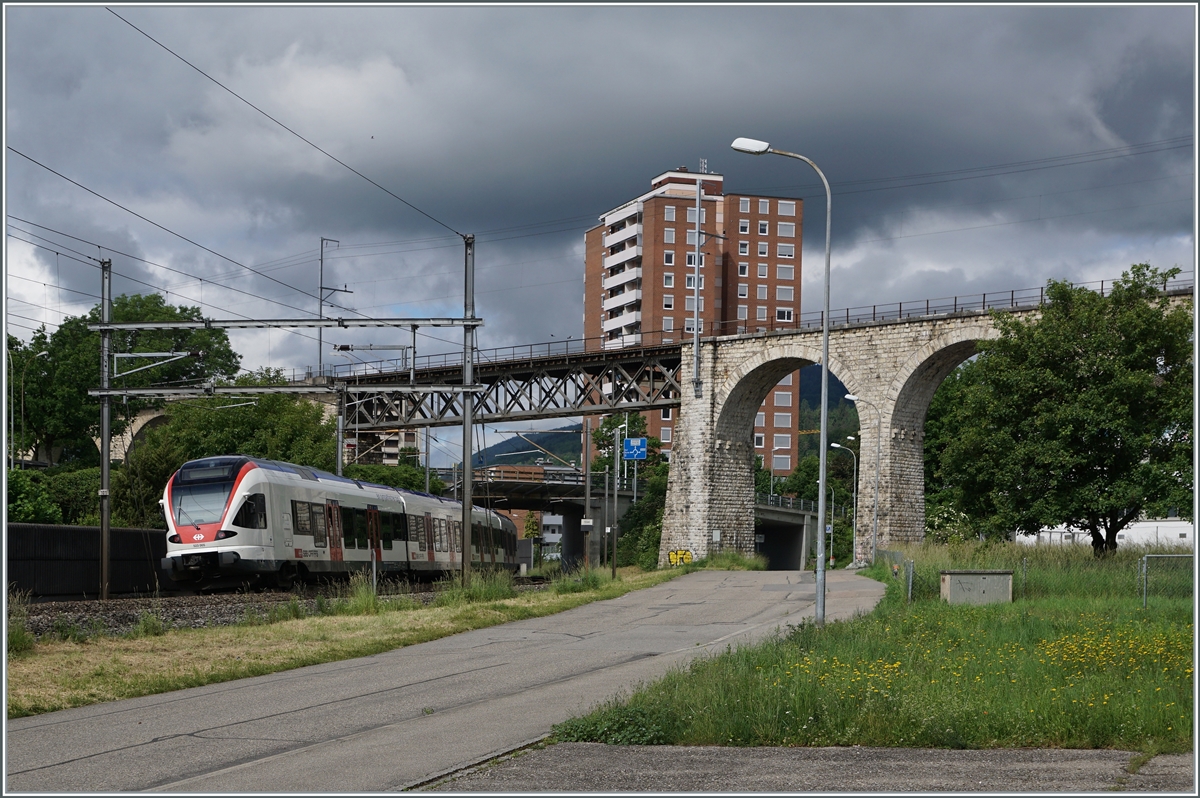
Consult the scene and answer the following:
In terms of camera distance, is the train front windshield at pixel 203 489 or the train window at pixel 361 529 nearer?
the train front windshield at pixel 203 489

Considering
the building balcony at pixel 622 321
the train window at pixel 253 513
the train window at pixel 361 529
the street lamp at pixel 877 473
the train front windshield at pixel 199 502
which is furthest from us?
the building balcony at pixel 622 321

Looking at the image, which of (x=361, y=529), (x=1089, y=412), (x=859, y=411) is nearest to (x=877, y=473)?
(x=859, y=411)

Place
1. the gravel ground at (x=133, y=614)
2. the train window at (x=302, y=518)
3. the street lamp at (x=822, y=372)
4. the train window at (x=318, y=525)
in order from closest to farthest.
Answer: the gravel ground at (x=133, y=614), the street lamp at (x=822, y=372), the train window at (x=302, y=518), the train window at (x=318, y=525)

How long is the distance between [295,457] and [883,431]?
3123 cm

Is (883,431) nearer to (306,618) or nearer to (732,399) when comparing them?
(732,399)

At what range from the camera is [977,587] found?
24.6 m

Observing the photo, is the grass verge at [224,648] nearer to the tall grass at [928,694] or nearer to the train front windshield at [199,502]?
the train front windshield at [199,502]

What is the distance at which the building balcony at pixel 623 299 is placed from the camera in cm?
11350

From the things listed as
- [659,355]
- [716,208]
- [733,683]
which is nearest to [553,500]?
[659,355]

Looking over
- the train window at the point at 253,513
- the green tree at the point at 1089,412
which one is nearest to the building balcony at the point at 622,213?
the green tree at the point at 1089,412

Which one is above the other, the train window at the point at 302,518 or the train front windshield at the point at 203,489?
the train front windshield at the point at 203,489

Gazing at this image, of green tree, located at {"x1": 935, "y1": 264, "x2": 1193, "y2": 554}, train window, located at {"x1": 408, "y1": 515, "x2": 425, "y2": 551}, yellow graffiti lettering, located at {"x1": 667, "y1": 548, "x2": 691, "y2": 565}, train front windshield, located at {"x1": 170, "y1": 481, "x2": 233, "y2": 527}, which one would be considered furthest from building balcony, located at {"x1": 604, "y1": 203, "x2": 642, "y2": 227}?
train front windshield, located at {"x1": 170, "y1": 481, "x2": 233, "y2": 527}

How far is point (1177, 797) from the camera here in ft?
24.2

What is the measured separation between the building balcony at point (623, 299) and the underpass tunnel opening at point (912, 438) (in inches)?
2363
